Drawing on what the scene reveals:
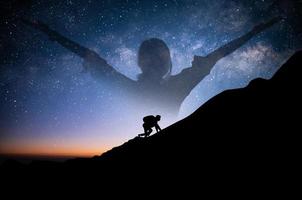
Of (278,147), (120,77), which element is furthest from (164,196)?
(120,77)

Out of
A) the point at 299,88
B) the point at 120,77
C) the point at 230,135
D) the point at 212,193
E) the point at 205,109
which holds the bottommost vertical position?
the point at 212,193

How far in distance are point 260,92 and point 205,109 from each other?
11.7 feet

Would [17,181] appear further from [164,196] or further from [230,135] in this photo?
[230,135]

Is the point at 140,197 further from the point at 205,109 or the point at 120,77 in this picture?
the point at 120,77

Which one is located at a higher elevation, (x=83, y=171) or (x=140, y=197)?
(x=83, y=171)

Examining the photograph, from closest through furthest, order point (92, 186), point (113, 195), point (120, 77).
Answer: point (113, 195) < point (92, 186) < point (120, 77)

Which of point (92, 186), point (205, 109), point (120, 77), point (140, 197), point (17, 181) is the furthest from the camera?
point (120, 77)

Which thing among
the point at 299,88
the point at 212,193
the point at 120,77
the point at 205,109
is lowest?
the point at 212,193

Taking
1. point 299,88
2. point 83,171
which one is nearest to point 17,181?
point 83,171

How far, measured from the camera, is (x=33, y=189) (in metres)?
16.9

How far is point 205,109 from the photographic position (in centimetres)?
1484

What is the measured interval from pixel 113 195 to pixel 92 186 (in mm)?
2149

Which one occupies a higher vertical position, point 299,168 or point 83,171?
point 83,171

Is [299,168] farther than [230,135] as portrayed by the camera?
No
